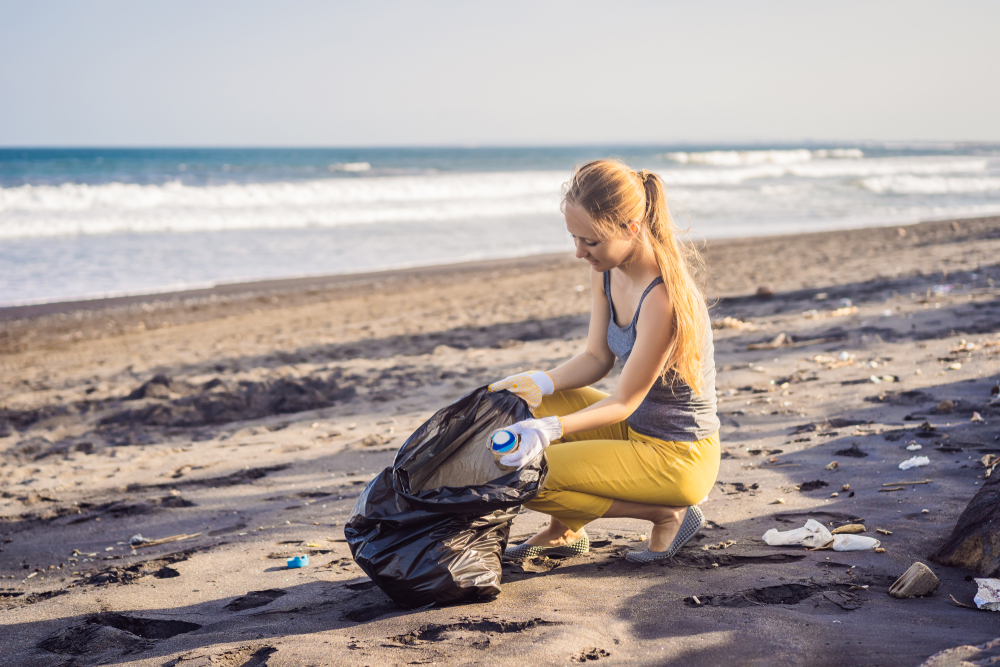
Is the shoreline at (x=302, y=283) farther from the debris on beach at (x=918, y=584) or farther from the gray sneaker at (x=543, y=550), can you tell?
the debris on beach at (x=918, y=584)

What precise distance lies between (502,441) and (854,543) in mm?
1301

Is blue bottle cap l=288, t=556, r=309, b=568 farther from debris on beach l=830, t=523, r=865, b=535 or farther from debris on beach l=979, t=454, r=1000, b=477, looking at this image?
debris on beach l=979, t=454, r=1000, b=477

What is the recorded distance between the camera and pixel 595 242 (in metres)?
2.42

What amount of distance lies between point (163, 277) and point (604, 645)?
33.9ft

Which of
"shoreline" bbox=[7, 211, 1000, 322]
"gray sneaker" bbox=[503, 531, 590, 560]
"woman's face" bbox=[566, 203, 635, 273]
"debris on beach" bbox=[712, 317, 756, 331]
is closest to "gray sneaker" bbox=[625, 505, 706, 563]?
"gray sneaker" bbox=[503, 531, 590, 560]

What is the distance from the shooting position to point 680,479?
253 cm

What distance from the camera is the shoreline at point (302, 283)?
8.95 meters

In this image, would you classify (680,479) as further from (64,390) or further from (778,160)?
(778,160)

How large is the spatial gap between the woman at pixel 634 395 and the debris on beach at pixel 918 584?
66cm

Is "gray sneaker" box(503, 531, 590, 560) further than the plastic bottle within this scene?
Yes

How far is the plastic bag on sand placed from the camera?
2.54m

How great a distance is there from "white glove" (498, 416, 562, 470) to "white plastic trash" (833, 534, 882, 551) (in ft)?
3.51

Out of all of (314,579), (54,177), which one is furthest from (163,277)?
(54,177)

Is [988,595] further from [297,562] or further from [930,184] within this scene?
[930,184]
